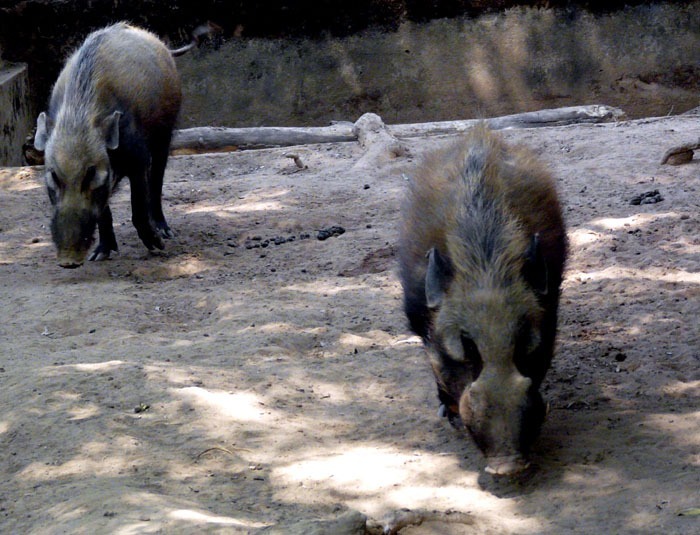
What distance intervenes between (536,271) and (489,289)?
0.21 m

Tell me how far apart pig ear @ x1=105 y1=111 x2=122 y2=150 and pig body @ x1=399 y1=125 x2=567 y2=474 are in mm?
3365

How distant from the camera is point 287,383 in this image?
4785 mm

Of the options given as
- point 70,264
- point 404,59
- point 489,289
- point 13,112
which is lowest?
point 70,264

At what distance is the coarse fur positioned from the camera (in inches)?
276

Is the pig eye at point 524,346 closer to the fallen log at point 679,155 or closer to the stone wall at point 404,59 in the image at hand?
the fallen log at point 679,155

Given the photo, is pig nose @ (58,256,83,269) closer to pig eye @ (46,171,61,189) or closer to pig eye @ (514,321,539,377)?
pig eye @ (46,171,61,189)

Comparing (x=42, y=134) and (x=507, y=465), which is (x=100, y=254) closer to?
(x=42, y=134)

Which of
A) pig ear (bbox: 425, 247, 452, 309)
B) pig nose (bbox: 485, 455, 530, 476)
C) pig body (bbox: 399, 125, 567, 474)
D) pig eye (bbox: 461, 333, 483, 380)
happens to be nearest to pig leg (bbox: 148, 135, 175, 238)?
pig body (bbox: 399, 125, 567, 474)

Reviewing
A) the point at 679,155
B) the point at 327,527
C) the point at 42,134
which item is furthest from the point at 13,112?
the point at 327,527

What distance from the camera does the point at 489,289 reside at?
3.72 metres

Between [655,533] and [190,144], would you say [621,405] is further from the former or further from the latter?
[190,144]

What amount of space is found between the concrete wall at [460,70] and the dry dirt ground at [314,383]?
159 inches

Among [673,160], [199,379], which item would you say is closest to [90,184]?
[199,379]

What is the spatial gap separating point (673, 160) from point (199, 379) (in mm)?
4767
